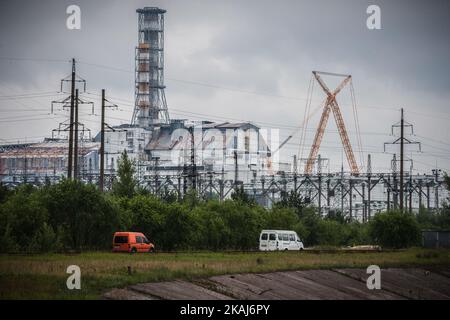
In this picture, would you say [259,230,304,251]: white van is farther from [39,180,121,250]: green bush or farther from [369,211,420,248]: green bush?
[39,180,121,250]: green bush

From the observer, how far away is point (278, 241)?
63.2m

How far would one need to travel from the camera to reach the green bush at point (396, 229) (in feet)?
236

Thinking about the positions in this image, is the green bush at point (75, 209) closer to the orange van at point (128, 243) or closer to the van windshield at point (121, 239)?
the van windshield at point (121, 239)

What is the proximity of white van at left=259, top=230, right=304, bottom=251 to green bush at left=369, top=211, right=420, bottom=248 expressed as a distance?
1129cm

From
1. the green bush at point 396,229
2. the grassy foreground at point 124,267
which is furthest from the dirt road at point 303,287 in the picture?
the green bush at point 396,229

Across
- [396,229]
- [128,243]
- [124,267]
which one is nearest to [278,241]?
[396,229]

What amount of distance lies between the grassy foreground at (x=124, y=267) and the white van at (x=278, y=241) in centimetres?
1345

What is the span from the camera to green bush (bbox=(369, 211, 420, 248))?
2830 inches

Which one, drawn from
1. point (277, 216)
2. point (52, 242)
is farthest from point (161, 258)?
point (277, 216)

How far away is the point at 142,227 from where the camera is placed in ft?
185

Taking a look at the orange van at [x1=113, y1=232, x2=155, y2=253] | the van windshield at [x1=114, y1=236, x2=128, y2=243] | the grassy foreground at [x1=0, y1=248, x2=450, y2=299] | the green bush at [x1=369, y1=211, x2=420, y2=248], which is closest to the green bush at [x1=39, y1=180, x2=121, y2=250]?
the van windshield at [x1=114, y1=236, x2=128, y2=243]

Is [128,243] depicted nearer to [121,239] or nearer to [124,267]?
[121,239]
